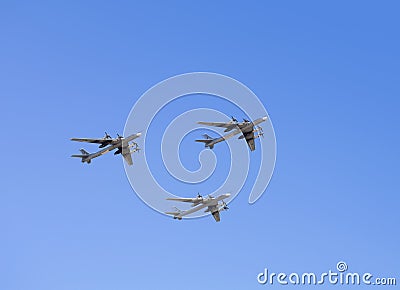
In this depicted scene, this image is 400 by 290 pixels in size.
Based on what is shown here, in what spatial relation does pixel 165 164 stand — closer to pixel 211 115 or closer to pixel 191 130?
pixel 191 130

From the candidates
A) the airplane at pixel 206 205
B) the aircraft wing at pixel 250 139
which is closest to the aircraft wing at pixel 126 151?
the airplane at pixel 206 205

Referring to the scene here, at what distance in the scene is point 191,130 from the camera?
4574 inches

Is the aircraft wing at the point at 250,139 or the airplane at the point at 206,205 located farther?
the aircraft wing at the point at 250,139

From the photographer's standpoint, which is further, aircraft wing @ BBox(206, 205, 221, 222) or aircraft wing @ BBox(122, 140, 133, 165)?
aircraft wing @ BBox(122, 140, 133, 165)

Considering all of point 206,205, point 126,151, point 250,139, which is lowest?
point 206,205

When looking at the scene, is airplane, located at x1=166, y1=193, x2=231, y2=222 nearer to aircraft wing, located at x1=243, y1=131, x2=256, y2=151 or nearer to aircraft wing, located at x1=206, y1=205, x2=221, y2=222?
aircraft wing, located at x1=206, y1=205, x2=221, y2=222

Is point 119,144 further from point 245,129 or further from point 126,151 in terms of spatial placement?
point 245,129

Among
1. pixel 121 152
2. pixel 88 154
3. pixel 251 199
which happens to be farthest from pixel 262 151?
pixel 88 154

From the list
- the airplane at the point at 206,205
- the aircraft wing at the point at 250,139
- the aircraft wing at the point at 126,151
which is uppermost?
the aircraft wing at the point at 250,139

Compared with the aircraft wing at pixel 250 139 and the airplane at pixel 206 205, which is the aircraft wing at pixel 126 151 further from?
the aircraft wing at pixel 250 139

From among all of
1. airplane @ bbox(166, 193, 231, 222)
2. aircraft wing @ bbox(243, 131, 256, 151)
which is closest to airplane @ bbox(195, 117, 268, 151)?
aircraft wing @ bbox(243, 131, 256, 151)

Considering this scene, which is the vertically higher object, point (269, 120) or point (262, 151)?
point (269, 120)

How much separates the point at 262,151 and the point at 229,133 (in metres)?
14.9

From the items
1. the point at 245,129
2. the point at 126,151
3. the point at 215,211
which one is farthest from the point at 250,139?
the point at 126,151
